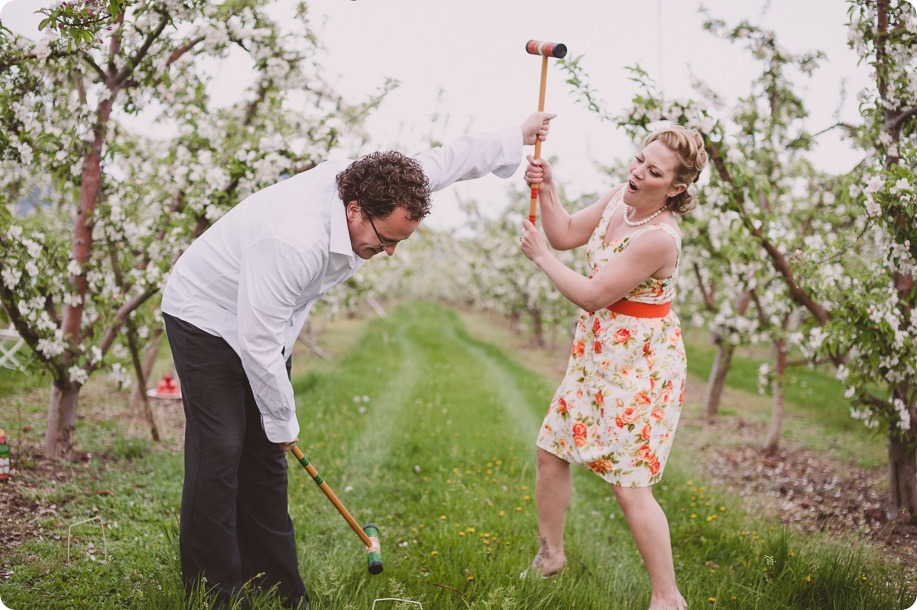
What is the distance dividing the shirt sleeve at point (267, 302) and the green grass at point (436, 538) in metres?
0.99

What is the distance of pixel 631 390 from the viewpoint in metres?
3.18

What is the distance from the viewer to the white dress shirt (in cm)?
253

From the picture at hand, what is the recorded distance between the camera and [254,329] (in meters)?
2.54

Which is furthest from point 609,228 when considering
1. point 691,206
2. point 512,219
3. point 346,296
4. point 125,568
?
point 512,219

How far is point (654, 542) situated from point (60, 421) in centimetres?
420

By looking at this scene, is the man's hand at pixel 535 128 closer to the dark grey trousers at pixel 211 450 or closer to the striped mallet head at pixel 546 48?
the striped mallet head at pixel 546 48

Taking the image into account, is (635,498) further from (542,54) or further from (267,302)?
(542,54)

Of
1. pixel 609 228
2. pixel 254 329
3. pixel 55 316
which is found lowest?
pixel 55 316

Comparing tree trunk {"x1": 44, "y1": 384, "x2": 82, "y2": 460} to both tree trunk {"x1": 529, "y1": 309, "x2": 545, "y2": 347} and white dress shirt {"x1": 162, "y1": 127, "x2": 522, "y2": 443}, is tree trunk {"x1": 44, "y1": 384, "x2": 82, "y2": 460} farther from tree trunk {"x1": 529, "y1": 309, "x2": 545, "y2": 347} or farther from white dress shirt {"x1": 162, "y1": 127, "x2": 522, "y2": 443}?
tree trunk {"x1": 529, "y1": 309, "x2": 545, "y2": 347}

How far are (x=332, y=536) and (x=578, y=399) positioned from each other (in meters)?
1.83

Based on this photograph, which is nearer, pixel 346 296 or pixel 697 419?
pixel 697 419

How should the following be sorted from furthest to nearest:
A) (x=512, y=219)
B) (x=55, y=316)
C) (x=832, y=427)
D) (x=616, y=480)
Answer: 1. (x=512, y=219)
2. (x=832, y=427)
3. (x=55, y=316)
4. (x=616, y=480)

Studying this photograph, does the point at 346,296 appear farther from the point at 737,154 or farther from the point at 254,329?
the point at 254,329

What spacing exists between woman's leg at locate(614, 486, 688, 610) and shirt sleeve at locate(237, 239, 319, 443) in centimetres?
171
